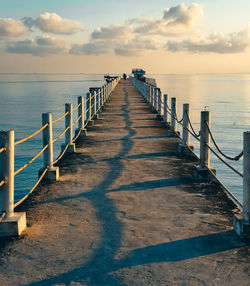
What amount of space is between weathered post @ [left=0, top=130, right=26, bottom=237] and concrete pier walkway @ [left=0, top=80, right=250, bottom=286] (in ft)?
0.56

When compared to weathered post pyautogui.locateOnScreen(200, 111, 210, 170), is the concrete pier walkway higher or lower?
lower

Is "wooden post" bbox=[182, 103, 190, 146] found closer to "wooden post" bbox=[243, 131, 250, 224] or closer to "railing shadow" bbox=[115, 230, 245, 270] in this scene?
"wooden post" bbox=[243, 131, 250, 224]

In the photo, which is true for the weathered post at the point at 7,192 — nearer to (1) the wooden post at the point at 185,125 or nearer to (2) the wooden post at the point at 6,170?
(2) the wooden post at the point at 6,170

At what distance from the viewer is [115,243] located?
4.38 metres

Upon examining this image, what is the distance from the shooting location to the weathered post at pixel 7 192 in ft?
15.0

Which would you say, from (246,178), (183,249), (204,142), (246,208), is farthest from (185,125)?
(183,249)

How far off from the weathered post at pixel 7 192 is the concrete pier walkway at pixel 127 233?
17cm

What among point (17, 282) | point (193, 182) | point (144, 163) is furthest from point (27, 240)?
point (144, 163)

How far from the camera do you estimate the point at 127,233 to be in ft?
15.3

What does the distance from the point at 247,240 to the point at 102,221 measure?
193 centimetres

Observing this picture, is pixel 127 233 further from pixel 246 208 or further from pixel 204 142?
pixel 204 142

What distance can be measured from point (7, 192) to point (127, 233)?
5.32 ft

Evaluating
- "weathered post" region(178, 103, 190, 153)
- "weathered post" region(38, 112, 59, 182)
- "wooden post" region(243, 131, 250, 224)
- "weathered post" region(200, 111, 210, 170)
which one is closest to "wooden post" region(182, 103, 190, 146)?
"weathered post" region(178, 103, 190, 153)

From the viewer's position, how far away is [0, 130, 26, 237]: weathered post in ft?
15.0
